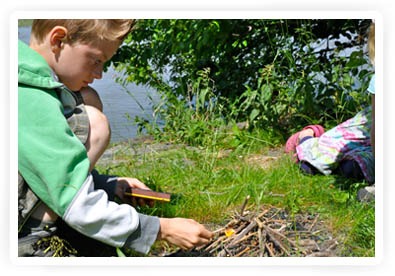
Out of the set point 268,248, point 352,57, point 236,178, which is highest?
point 352,57

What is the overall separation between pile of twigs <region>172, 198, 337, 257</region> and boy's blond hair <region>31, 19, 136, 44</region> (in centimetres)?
77

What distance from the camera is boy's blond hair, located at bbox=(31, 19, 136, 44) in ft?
6.26

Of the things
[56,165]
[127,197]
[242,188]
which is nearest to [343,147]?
[242,188]

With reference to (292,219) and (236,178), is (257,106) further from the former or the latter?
(292,219)

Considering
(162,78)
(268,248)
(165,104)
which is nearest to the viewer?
(268,248)

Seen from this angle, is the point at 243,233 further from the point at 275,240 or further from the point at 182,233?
the point at 182,233

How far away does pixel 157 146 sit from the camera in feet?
11.1

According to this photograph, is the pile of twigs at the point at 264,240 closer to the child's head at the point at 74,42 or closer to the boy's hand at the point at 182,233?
the boy's hand at the point at 182,233

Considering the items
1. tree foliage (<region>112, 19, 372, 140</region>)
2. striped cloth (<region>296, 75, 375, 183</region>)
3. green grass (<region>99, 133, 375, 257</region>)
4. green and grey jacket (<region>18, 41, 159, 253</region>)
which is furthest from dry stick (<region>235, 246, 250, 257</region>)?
tree foliage (<region>112, 19, 372, 140</region>)

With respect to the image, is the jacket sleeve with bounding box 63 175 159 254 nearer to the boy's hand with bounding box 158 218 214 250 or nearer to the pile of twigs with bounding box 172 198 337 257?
the boy's hand with bounding box 158 218 214 250

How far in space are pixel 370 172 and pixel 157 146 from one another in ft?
4.02
